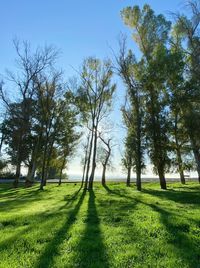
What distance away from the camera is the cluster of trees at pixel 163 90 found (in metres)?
20.3

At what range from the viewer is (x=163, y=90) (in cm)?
2358

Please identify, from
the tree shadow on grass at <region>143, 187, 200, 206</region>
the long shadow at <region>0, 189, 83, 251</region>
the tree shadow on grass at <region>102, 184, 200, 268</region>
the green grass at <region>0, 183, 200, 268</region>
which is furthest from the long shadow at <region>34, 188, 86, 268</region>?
the tree shadow on grass at <region>143, 187, 200, 206</region>

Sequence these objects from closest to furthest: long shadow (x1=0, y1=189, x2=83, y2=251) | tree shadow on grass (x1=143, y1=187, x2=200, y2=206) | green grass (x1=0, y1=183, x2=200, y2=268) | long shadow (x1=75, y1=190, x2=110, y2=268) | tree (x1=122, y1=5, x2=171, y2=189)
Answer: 1. long shadow (x1=75, y1=190, x2=110, y2=268)
2. green grass (x1=0, y1=183, x2=200, y2=268)
3. long shadow (x1=0, y1=189, x2=83, y2=251)
4. tree shadow on grass (x1=143, y1=187, x2=200, y2=206)
5. tree (x1=122, y1=5, x2=171, y2=189)

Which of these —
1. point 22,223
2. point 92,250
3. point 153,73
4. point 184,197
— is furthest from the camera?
point 153,73

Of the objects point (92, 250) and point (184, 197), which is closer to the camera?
point (92, 250)

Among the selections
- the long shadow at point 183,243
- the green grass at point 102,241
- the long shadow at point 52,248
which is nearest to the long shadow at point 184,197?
the green grass at point 102,241

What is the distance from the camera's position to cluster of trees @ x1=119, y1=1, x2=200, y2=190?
66.7ft

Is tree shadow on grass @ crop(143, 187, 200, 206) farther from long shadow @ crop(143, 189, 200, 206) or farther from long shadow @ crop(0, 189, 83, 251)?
long shadow @ crop(0, 189, 83, 251)

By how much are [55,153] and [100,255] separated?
1479 inches

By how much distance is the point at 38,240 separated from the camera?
741 cm

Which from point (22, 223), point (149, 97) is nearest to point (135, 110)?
point (149, 97)

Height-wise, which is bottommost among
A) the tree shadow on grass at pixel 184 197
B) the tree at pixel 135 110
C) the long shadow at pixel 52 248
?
the long shadow at pixel 52 248

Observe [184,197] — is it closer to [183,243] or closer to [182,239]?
[182,239]

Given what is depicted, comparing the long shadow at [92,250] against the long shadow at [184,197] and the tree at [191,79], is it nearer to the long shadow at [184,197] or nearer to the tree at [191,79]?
the long shadow at [184,197]
